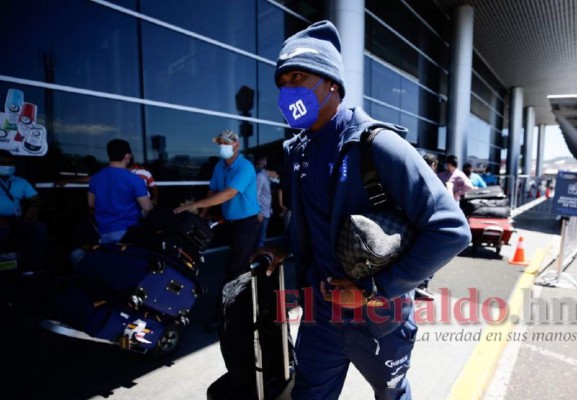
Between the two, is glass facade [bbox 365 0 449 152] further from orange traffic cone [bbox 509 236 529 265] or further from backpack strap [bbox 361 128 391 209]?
backpack strap [bbox 361 128 391 209]

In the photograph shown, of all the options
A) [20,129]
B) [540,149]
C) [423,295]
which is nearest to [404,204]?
[423,295]

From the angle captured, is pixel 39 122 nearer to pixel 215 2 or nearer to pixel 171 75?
pixel 171 75

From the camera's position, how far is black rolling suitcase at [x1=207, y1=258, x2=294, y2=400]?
167 centimetres

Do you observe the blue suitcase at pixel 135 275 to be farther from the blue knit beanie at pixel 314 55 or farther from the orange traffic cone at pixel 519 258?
the orange traffic cone at pixel 519 258

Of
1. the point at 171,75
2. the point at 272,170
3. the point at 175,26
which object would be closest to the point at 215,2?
the point at 175,26

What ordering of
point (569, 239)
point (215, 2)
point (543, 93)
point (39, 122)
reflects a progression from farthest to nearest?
point (543, 93) → point (215, 2) → point (569, 239) → point (39, 122)

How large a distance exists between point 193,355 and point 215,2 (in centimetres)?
676

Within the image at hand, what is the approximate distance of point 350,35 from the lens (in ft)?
27.0

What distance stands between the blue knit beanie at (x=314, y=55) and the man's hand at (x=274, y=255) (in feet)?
2.65

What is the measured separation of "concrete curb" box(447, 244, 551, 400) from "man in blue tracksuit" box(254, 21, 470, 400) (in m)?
1.52

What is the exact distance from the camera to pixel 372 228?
124 centimetres

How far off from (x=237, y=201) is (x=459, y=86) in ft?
46.3

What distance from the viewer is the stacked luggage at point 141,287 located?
9.05ft

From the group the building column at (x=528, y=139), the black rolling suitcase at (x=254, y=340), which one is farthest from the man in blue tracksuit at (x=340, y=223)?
the building column at (x=528, y=139)
